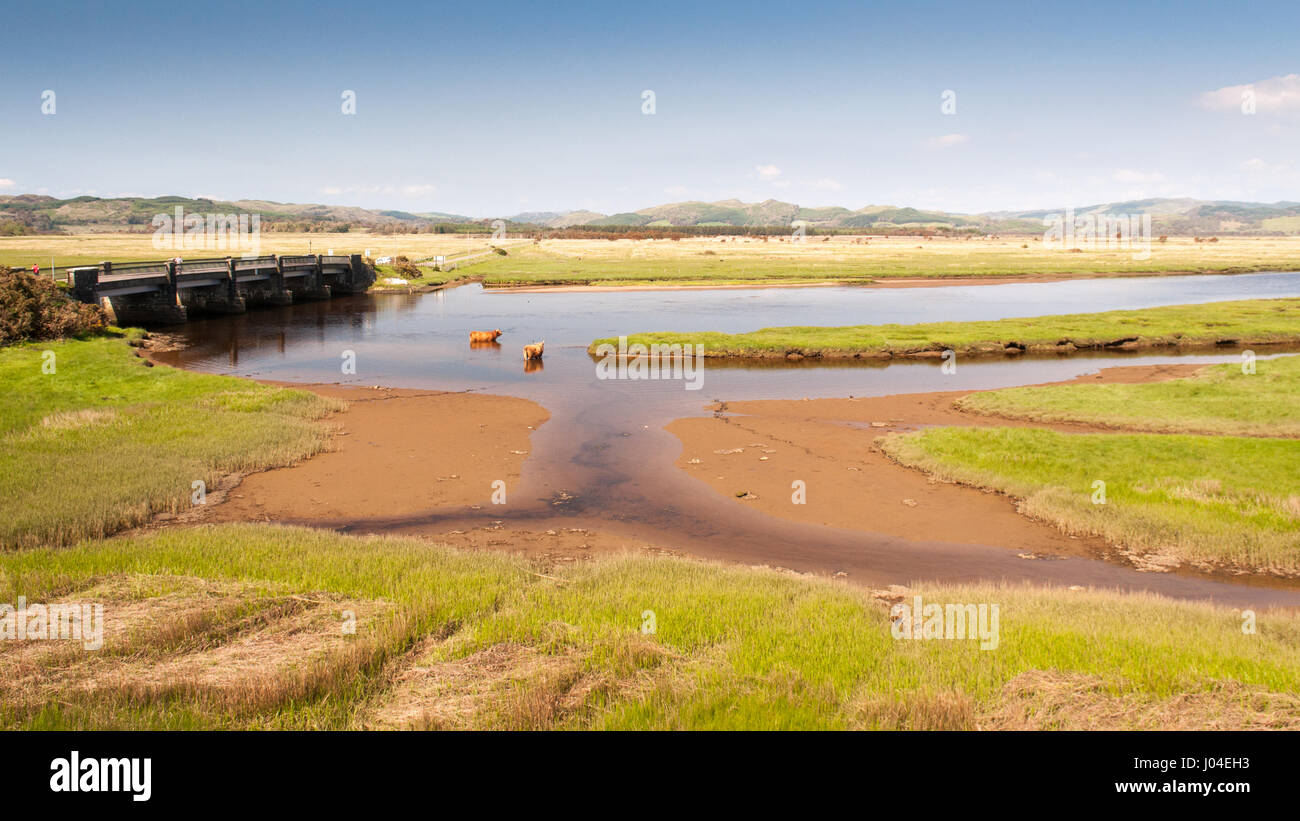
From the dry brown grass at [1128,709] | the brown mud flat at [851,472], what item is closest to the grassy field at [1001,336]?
the brown mud flat at [851,472]

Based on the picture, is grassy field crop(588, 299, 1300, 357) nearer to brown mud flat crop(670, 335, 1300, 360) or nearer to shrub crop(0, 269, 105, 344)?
brown mud flat crop(670, 335, 1300, 360)

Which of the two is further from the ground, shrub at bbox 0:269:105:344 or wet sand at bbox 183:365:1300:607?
shrub at bbox 0:269:105:344

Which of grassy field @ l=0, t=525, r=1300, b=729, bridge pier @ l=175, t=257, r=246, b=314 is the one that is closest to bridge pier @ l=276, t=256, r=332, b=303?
bridge pier @ l=175, t=257, r=246, b=314

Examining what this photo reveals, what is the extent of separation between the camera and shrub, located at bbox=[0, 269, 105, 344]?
36.2m

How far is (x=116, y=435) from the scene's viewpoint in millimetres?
23578

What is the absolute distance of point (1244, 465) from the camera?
806 inches

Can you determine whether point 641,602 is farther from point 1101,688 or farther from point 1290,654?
point 1290,654

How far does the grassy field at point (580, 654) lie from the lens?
28.6ft

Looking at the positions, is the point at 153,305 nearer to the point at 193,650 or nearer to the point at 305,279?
the point at 305,279

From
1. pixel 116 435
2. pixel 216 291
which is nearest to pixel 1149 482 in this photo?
pixel 116 435

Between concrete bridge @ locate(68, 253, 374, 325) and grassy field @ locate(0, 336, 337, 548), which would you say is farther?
concrete bridge @ locate(68, 253, 374, 325)

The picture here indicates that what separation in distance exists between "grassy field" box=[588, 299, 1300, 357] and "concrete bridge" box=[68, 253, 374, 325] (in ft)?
97.9

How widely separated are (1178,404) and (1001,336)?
1897 centimetres

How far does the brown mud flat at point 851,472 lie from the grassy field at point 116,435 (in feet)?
41.6
